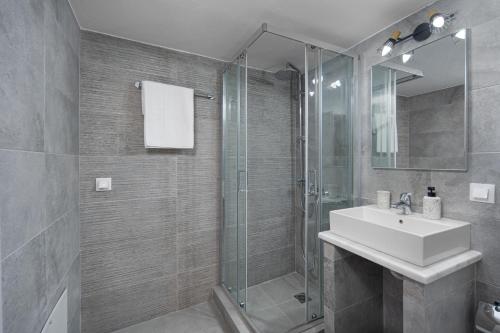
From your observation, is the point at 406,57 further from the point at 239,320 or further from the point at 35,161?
the point at 239,320

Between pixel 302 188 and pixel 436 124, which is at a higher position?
pixel 436 124

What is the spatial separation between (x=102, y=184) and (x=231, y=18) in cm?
156

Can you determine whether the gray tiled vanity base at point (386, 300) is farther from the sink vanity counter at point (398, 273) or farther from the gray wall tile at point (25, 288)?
the gray wall tile at point (25, 288)

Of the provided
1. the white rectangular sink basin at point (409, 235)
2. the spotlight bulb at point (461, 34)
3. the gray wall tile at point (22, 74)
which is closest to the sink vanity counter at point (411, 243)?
the white rectangular sink basin at point (409, 235)

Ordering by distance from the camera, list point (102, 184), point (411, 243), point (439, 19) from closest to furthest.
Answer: point (411, 243) → point (439, 19) → point (102, 184)

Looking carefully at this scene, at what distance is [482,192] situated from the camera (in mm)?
1159

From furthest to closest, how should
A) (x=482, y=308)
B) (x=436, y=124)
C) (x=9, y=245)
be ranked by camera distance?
(x=436, y=124), (x=482, y=308), (x=9, y=245)

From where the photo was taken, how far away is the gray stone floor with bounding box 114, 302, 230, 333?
1.80 metres

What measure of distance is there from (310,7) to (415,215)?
1.51 meters

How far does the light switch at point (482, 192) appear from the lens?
44.6 inches

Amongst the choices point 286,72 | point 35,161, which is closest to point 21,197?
point 35,161

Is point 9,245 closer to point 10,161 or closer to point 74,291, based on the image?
point 10,161

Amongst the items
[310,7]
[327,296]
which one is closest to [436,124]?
[310,7]

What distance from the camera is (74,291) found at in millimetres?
1499
